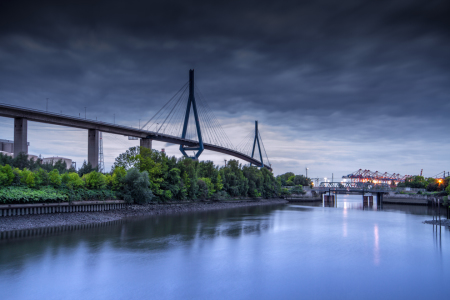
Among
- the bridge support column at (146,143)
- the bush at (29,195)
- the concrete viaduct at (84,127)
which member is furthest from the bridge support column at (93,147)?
the bush at (29,195)

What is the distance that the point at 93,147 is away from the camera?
42.2 metres

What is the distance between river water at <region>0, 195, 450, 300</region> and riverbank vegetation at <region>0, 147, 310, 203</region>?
615 centimetres

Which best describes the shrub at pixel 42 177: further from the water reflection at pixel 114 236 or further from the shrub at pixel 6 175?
the water reflection at pixel 114 236

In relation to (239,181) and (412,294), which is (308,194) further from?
(412,294)

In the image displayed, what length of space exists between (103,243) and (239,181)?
40.8 meters

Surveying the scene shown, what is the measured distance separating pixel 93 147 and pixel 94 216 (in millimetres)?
17008

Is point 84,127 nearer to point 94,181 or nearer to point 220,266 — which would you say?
point 94,181

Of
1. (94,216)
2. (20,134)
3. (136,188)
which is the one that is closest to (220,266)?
(94,216)

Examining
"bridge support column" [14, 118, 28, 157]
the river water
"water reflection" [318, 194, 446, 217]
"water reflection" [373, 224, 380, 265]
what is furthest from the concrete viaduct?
"water reflection" [373, 224, 380, 265]

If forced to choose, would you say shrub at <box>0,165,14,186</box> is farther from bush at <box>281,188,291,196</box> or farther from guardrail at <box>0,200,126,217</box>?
bush at <box>281,188,291,196</box>

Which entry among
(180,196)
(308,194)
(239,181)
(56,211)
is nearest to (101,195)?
(56,211)

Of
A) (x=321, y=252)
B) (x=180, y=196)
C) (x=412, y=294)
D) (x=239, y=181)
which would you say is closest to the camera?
(x=412, y=294)

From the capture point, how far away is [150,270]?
13.7 meters

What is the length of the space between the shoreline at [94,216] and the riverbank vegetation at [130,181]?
1.11 metres
